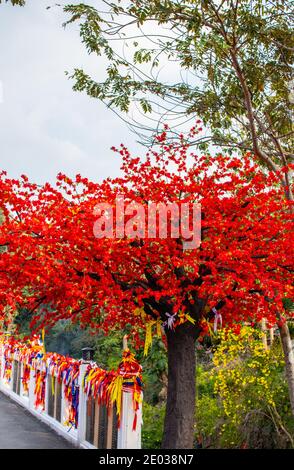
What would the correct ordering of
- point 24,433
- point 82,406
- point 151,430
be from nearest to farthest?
point 82,406
point 24,433
point 151,430

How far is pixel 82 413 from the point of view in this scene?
8.87 m

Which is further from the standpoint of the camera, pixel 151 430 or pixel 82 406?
pixel 151 430

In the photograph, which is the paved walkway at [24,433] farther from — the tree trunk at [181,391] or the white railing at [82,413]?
the tree trunk at [181,391]

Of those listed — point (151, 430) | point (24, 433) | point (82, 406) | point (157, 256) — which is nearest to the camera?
point (157, 256)

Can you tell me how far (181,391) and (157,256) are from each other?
1.98 metres

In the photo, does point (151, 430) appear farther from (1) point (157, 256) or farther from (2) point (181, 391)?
(1) point (157, 256)

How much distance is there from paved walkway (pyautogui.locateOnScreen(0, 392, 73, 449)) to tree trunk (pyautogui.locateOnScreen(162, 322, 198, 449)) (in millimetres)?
1942

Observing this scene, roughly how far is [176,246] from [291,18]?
5728 millimetres

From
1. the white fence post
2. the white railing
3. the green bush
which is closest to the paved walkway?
the white railing

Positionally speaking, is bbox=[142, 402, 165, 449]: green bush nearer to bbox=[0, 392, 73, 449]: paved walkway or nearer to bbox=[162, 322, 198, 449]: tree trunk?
bbox=[0, 392, 73, 449]: paved walkway

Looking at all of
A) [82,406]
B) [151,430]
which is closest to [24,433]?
[82,406]

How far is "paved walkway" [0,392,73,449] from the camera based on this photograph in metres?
9.12

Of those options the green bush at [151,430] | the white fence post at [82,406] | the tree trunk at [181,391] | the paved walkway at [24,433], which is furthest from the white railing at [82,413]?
the green bush at [151,430]
